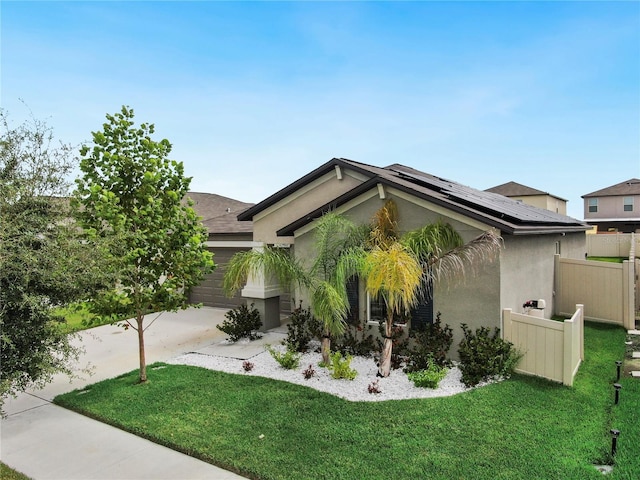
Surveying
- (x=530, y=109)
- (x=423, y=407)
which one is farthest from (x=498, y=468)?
(x=530, y=109)

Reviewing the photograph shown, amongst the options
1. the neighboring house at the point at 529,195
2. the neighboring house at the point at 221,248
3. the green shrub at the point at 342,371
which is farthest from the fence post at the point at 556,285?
the neighboring house at the point at 529,195

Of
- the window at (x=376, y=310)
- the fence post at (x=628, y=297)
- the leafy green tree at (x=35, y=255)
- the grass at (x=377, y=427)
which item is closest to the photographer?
the grass at (x=377, y=427)

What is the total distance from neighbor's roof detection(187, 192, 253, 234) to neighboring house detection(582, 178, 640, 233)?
3852cm

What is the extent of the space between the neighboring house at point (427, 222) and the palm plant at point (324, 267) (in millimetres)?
1172

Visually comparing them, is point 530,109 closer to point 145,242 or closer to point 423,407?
point 423,407

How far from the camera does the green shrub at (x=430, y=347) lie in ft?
26.3

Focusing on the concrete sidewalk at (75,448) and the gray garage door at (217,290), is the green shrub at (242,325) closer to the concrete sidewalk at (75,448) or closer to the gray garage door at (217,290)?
the concrete sidewalk at (75,448)

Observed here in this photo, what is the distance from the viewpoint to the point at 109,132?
7684mm

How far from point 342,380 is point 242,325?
4261 millimetres

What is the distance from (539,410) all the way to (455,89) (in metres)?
12.2

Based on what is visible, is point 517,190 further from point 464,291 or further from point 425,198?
point 425,198

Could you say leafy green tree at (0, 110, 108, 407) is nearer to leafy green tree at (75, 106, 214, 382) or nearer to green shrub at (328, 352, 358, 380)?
leafy green tree at (75, 106, 214, 382)

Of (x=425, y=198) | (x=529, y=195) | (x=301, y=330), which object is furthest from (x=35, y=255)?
(x=529, y=195)

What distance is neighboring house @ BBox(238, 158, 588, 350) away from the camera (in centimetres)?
809
